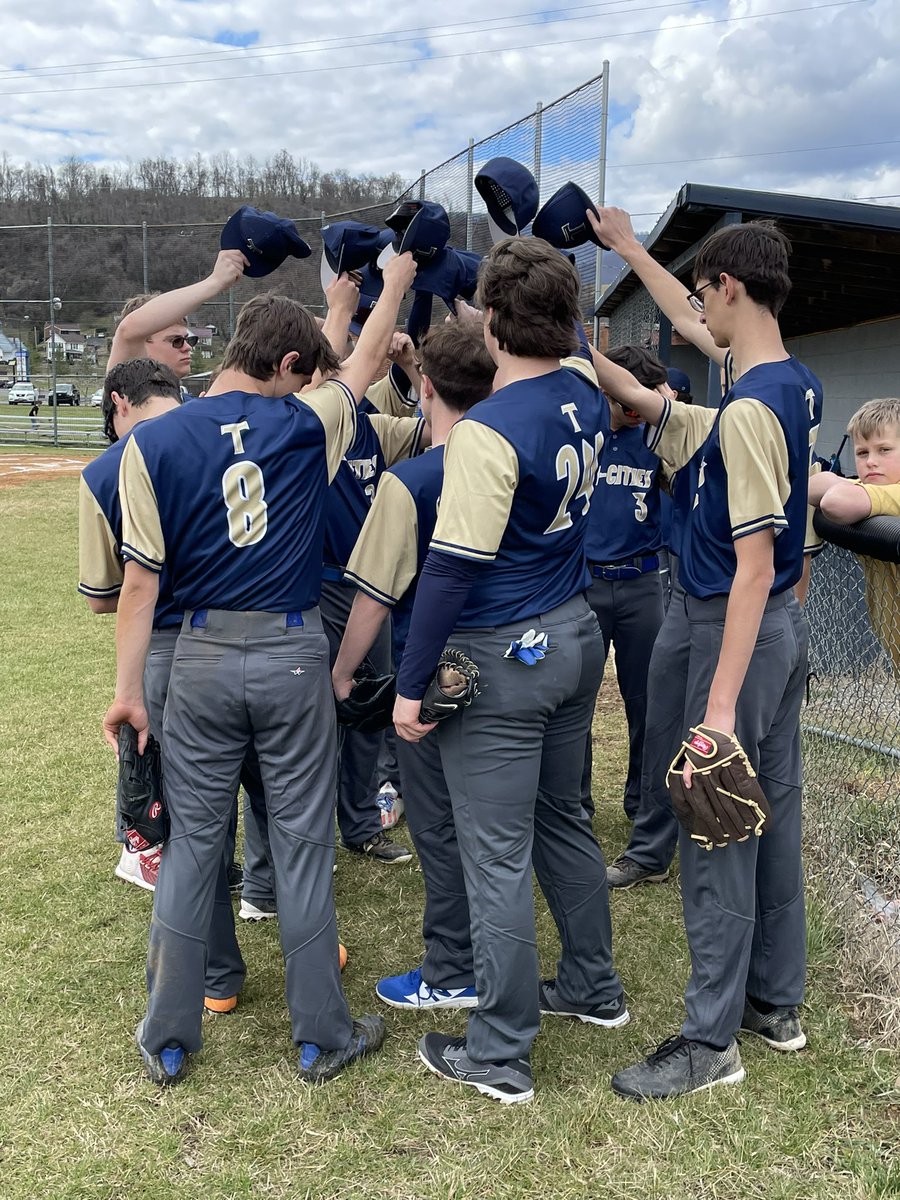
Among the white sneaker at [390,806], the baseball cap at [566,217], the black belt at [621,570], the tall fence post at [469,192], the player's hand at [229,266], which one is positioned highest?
the tall fence post at [469,192]

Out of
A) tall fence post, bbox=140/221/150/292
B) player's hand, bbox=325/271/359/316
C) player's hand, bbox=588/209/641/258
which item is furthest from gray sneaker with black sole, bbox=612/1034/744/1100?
tall fence post, bbox=140/221/150/292

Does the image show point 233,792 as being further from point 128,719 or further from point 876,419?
point 876,419

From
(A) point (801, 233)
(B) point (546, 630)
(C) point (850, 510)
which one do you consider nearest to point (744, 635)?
(B) point (546, 630)

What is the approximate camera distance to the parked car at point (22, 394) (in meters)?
32.6

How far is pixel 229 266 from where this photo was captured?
3215 mm

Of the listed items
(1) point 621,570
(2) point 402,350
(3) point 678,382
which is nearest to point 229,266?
(2) point 402,350

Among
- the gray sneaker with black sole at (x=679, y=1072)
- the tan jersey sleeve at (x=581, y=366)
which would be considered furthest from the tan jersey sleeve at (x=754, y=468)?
the gray sneaker with black sole at (x=679, y=1072)

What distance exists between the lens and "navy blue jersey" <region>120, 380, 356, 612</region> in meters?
2.54

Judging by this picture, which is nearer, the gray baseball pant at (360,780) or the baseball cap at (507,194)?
the baseball cap at (507,194)

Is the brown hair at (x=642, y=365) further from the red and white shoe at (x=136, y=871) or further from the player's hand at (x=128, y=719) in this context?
the red and white shoe at (x=136, y=871)

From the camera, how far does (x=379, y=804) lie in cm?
452

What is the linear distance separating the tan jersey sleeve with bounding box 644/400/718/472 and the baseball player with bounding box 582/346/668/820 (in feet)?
2.68

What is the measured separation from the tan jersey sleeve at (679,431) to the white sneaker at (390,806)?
7.15 feet

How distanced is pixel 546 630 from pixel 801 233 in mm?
4444
